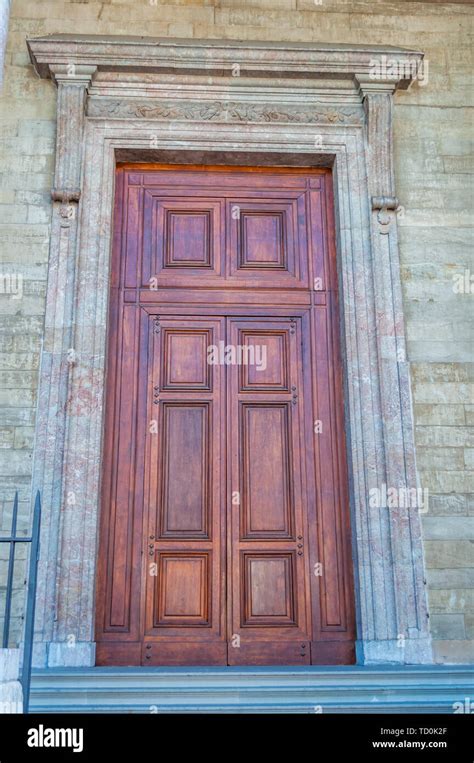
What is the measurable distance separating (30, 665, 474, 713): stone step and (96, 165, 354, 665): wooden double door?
0.85 meters

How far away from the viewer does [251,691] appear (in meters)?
4.97

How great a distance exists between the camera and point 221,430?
6676 mm

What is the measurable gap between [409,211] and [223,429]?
238 centimetres

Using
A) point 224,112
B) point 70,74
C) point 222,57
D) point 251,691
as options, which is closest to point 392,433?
point 251,691

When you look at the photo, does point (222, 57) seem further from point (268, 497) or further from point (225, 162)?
point (268, 497)

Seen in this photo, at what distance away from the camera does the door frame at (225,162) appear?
6.09 m

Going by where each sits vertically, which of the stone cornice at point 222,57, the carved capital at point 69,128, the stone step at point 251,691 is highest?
the stone cornice at point 222,57

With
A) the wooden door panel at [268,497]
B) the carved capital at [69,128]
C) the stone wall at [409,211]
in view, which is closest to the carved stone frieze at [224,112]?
the carved capital at [69,128]

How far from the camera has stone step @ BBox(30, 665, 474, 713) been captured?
485 cm

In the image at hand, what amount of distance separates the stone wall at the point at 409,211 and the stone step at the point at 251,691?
2.91 feet

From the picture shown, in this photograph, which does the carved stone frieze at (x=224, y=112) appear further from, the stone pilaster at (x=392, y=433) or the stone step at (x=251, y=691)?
the stone step at (x=251, y=691)

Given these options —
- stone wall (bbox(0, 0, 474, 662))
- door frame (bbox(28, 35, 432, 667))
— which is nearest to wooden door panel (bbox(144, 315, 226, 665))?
door frame (bbox(28, 35, 432, 667))

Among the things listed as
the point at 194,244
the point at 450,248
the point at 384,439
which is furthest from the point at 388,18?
the point at 384,439

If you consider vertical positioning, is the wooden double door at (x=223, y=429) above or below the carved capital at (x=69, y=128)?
below
